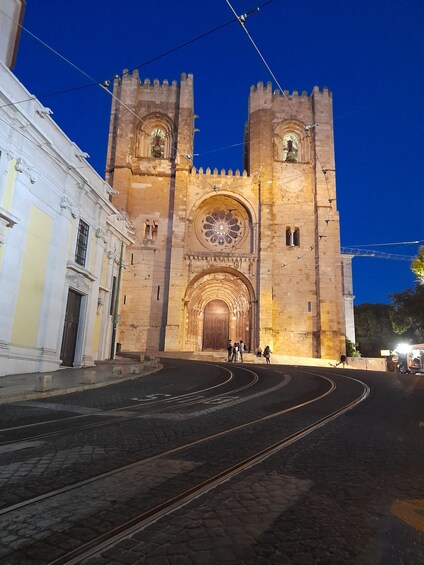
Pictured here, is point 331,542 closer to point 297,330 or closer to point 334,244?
point 297,330

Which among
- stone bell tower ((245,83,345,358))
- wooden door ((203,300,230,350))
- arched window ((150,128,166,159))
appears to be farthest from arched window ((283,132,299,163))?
wooden door ((203,300,230,350))

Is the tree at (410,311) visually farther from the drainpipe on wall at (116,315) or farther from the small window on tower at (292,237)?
the drainpipe on wall at (116,315)

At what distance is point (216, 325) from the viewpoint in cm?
3772

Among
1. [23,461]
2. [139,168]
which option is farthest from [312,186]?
[23,461]

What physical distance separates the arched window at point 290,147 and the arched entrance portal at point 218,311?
12312 millimetres

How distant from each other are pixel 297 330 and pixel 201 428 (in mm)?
27551

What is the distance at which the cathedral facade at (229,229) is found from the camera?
32156 millimetres

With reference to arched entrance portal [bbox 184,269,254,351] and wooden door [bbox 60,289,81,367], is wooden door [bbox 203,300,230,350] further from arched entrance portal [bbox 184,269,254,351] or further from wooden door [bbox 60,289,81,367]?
wooden door [bbox 60,289,81,367]

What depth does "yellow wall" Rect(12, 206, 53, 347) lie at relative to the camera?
1325cm

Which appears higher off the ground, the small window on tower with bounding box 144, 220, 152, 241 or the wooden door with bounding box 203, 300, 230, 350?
the small window on tower with bounding box 144, 220, 152, 241

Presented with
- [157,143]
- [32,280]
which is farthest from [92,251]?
[157,143]

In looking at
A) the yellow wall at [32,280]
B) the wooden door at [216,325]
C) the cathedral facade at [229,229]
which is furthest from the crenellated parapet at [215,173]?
the yellow wall at [32,280]

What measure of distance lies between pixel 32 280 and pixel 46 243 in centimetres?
159

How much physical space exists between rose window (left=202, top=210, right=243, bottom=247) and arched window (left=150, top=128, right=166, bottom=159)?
23.9 feet
